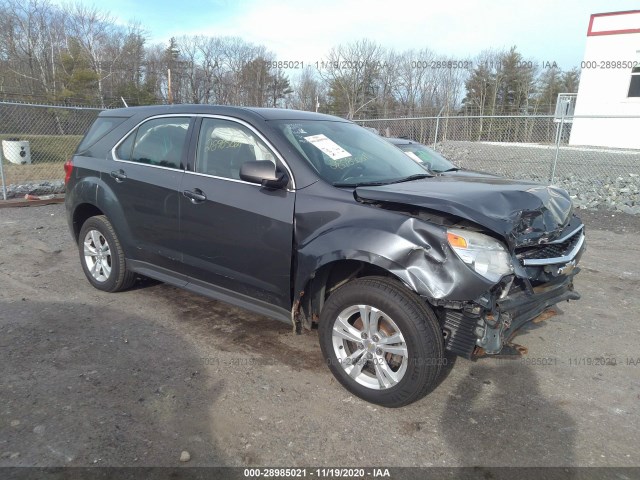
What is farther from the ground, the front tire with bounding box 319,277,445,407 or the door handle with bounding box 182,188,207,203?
the door handle with bounding box 182,188,207,203

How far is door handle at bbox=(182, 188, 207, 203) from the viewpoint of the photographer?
3651 mm

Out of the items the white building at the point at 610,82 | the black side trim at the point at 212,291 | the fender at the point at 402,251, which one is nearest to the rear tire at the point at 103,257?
the black side trim at the point at 212,291

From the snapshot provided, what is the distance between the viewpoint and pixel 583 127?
810 inches

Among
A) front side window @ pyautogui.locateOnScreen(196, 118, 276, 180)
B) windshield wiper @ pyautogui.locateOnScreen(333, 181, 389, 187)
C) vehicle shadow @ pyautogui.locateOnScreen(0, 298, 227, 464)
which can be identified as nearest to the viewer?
vehicle shadow @ pyautogui.locateOnScreen(0, 298, 227, 464)

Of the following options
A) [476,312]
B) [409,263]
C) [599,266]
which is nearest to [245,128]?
[409,263]

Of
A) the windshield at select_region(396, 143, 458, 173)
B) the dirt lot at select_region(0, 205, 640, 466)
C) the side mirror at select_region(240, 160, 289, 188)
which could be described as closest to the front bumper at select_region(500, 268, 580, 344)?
the dirt lot at select_region(0, 205, 640, 466)

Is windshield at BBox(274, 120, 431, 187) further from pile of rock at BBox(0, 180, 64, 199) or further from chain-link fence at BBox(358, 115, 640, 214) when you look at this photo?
pile of rock at BBox(0, 180, 64, 199)

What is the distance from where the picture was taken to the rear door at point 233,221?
3283mm

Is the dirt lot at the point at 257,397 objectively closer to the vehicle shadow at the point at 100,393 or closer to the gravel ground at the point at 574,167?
the vehicle shadow at the point at 100,393

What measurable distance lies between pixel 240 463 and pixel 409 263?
4.67 feet

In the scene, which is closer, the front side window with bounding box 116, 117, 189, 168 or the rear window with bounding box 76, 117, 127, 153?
the front side window with bounding box 116, 117, 189, 168

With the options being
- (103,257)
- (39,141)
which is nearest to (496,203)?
(103,257)

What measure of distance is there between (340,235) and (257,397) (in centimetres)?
119

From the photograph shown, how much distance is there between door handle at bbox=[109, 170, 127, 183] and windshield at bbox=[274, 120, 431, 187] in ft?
5.48
